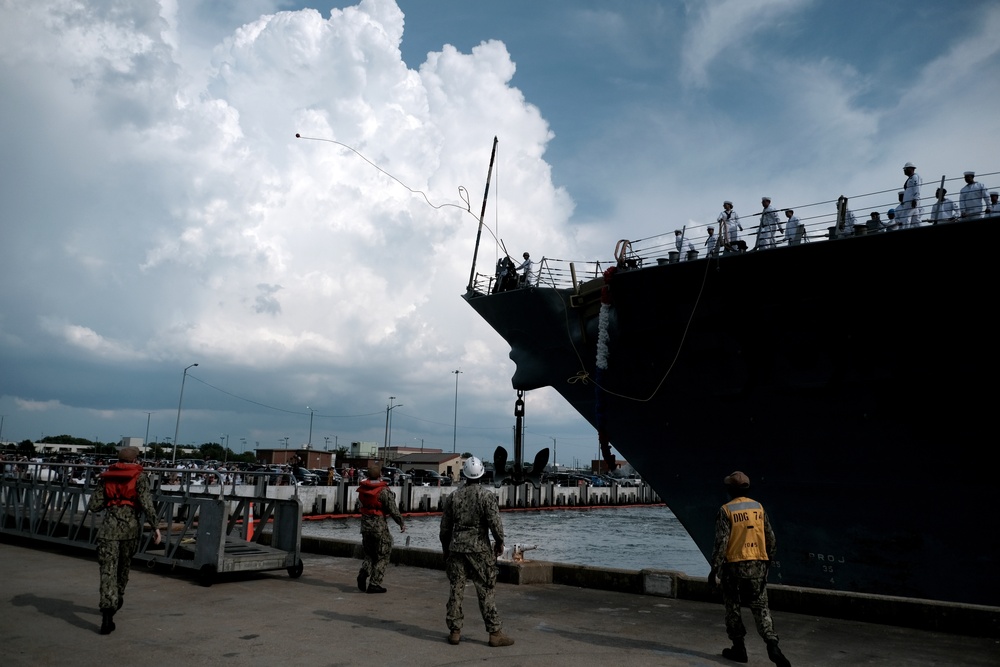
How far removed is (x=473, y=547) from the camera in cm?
609

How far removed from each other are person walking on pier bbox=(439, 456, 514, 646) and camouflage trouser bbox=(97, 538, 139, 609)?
284cm

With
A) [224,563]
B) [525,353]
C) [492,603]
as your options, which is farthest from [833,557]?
[224,563]

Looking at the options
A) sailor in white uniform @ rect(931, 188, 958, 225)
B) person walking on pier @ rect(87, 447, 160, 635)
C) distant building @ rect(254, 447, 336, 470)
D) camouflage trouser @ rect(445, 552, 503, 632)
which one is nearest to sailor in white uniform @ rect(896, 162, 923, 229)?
sailor in white uniform @ rect(931, 188, 958, 225)

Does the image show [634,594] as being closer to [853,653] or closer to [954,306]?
[853,653]

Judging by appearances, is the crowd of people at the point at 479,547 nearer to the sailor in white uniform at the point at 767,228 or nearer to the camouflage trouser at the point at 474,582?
the camouflage trouser at the point at 474,582

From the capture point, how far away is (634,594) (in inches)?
344

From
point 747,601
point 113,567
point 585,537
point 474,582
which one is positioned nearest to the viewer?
point 747,601

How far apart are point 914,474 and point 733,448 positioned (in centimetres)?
272

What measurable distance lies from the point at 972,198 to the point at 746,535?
7579 millimetres

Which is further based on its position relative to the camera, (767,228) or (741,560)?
(767,228)

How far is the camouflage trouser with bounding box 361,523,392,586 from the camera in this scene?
829 centimetres

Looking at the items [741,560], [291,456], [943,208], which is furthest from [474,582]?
[291,456]

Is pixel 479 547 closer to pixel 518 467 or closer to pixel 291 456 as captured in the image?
pixel 518 467

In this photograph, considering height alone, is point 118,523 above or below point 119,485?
below
